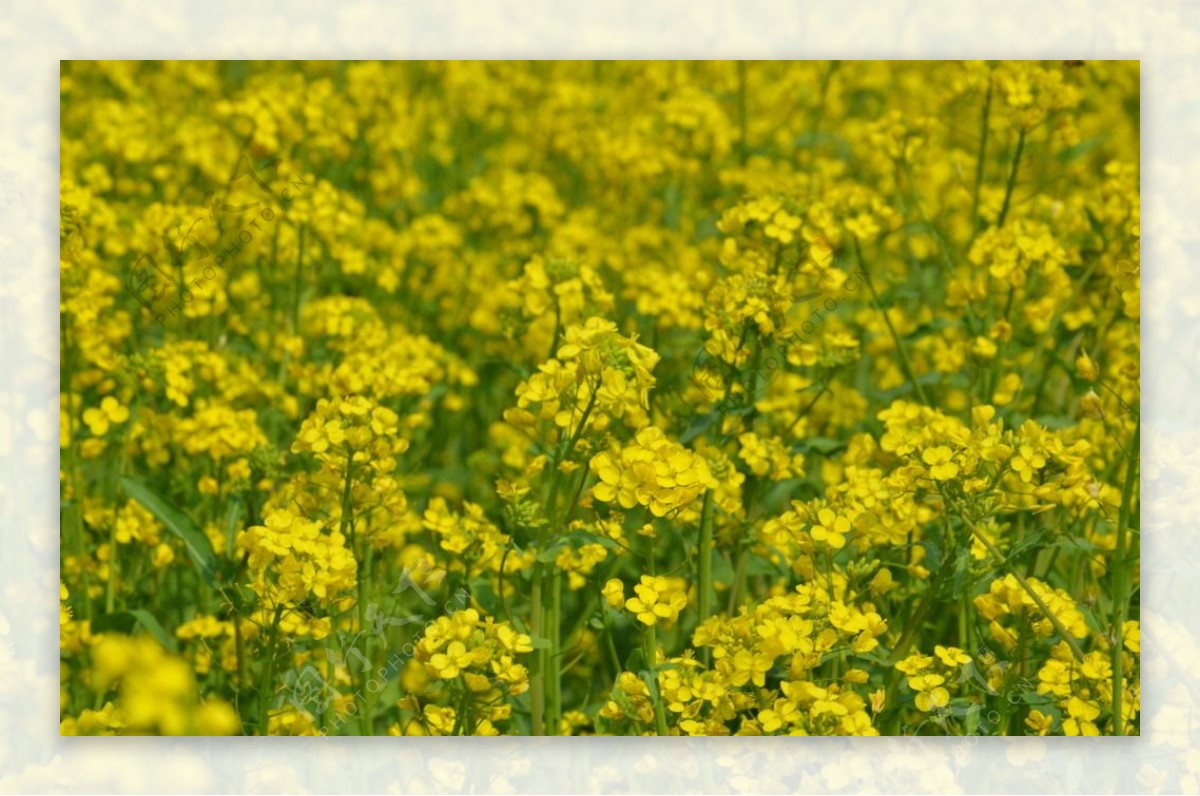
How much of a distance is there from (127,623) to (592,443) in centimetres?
106

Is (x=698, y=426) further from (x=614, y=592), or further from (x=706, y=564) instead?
(x=614, y=592)

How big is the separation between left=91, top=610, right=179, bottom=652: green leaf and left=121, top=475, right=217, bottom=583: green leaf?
146mm

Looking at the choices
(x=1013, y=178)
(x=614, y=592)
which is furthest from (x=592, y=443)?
(x=1013, y=178)

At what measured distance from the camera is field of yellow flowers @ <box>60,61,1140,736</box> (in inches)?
101

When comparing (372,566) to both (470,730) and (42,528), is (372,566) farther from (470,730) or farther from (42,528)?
(42,528)

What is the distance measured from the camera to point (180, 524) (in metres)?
2.83

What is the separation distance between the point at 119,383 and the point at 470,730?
4.04 feet

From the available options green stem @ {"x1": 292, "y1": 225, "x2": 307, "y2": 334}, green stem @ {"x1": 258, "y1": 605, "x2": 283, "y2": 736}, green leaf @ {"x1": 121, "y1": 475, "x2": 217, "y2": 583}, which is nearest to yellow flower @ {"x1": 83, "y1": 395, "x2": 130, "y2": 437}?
green leaf @ {"x1": 121, "y1": 475, "x2": 217, "y2": 583}

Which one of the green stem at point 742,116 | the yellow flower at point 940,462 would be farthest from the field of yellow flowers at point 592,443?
the green stem at point 742,116

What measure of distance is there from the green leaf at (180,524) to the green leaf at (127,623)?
5.8 inches

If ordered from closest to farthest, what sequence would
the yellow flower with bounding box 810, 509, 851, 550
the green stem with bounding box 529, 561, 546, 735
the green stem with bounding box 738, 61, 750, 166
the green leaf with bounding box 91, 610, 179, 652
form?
the yellow flower with bounding box 810, 509, 851, 550, the green stem with bounding box 529, 561, 546, 735, the green leaf with bounding box 91, 610, 179, 652, the green stem with bounding box 738, 61, 750, 166

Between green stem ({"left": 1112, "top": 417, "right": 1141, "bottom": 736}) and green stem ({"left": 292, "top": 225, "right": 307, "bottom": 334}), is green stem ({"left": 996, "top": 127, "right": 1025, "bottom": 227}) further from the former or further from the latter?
green stem ({"left": 292, "top": 225, "right": 307, "bottom": 334})

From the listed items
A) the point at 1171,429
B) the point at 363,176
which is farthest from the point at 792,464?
the point at 363,176

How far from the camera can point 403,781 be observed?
2.87 m
